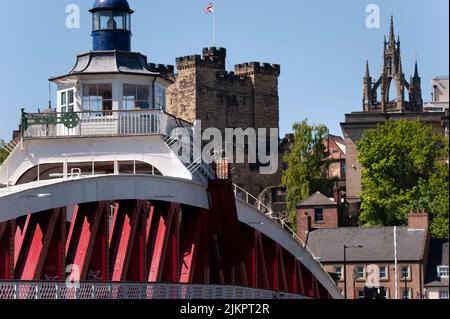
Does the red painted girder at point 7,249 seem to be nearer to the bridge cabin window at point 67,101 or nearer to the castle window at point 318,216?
the bridge cabin window at point 67,101

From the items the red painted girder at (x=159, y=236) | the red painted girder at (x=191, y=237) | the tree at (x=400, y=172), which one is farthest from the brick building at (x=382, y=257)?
the red painted girder at (x=159, y=236)

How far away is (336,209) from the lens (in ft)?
477

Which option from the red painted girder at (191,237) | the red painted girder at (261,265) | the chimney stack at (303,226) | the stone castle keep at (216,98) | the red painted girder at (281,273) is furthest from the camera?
the stone castle keep at (216,98)

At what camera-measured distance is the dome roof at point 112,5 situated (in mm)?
49719

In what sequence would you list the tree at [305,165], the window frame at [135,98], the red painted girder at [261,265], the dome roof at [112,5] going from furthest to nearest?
1. the tree at [305,165]
2. the red painted girder at [261,265]
3. the dome roof at [112,5]
4. the window frame at [135,98]

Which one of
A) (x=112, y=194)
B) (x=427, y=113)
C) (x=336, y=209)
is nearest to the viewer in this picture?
(x=112, y=194)

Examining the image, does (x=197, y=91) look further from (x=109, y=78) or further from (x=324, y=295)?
(x=109, y=78)

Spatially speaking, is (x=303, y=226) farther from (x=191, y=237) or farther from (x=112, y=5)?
(x=191, y=237)

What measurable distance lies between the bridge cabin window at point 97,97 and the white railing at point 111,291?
605 cm

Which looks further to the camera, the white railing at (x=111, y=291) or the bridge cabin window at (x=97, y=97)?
the bridge cabin window at (x=97, y=97)

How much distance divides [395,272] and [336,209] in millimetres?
20119

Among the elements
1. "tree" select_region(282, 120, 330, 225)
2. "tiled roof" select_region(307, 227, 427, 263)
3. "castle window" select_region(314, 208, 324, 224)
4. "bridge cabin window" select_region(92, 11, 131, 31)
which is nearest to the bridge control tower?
"bridge cabin window" select_region(92, 11, 131, 31)

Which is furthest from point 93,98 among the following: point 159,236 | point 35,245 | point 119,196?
point 35,245

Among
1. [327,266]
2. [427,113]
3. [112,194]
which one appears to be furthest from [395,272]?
[112,194]
